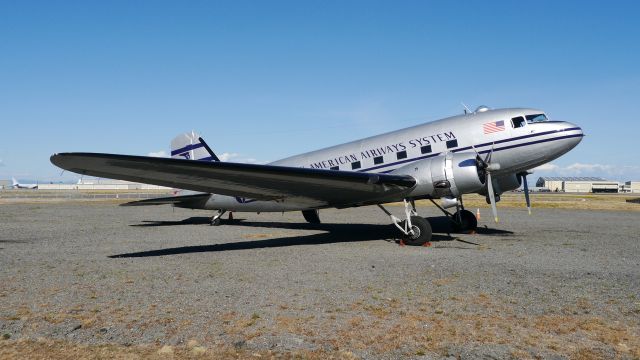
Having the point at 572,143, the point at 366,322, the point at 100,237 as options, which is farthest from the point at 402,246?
the point at 100,237

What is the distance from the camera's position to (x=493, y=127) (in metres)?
14.7

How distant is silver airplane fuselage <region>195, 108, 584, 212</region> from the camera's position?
14312mm

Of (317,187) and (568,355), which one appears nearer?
(568,355)

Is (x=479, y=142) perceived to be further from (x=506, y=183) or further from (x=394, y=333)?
(x=394, y=333)

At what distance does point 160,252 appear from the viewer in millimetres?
12398

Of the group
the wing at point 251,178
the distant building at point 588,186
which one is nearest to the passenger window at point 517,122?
the wing at point 251,178

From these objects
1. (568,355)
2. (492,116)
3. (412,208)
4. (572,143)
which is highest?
(492,116)

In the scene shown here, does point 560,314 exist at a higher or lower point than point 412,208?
lower

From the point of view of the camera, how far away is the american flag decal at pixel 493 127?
14.6 metres

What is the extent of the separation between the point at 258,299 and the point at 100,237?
38.9ft

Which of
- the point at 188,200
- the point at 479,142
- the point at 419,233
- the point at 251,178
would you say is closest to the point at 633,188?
the point at 479,142

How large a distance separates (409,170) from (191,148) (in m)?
10.7

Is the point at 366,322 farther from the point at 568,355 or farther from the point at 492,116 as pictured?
the point at 492,116

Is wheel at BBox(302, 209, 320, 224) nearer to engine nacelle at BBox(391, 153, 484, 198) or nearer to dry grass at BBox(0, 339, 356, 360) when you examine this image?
engine nacelle at BBox(391, 153, 484, 198)
